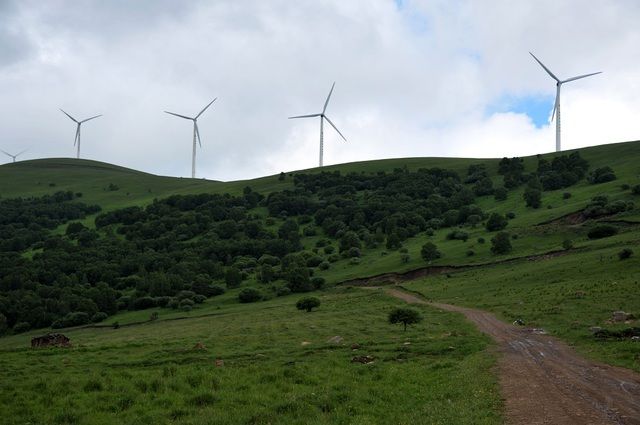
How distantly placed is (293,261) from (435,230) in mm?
40676

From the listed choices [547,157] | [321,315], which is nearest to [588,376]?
[321,315]

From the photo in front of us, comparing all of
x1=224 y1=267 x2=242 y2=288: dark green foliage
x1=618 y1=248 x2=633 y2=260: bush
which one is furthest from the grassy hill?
x1=224 y1=267 x2=242 y2=288: dark green foliage

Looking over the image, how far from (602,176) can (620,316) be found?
118 m

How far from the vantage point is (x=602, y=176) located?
142875mm

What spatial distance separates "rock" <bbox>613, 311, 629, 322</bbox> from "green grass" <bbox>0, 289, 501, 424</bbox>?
992 cm

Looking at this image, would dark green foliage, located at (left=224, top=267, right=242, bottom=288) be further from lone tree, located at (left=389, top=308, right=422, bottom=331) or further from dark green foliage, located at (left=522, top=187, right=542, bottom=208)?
dark green foliage, located at (left=522, top=187, right=542, bottom=208)

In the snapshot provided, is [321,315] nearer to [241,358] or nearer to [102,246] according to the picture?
[241,358]

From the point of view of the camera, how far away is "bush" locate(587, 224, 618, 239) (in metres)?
86.3

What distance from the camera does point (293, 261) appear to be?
122 meters

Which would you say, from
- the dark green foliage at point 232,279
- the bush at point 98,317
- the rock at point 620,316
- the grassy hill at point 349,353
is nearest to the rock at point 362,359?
the grassy hill at point 349,353

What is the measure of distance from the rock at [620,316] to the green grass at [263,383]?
9921 millimetres

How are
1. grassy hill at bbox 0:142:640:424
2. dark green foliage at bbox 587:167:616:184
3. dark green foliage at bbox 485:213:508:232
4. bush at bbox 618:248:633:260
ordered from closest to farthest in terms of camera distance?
grassy hill at bbox 0:142:640:424, bush at bbox 618:248:633:260, dark green foliage at bbox 485:213:508:232, dark green foliage at bbox 587:167:616:184

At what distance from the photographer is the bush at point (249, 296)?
317 feet

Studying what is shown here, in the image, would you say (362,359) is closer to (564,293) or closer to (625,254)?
(564,293)
